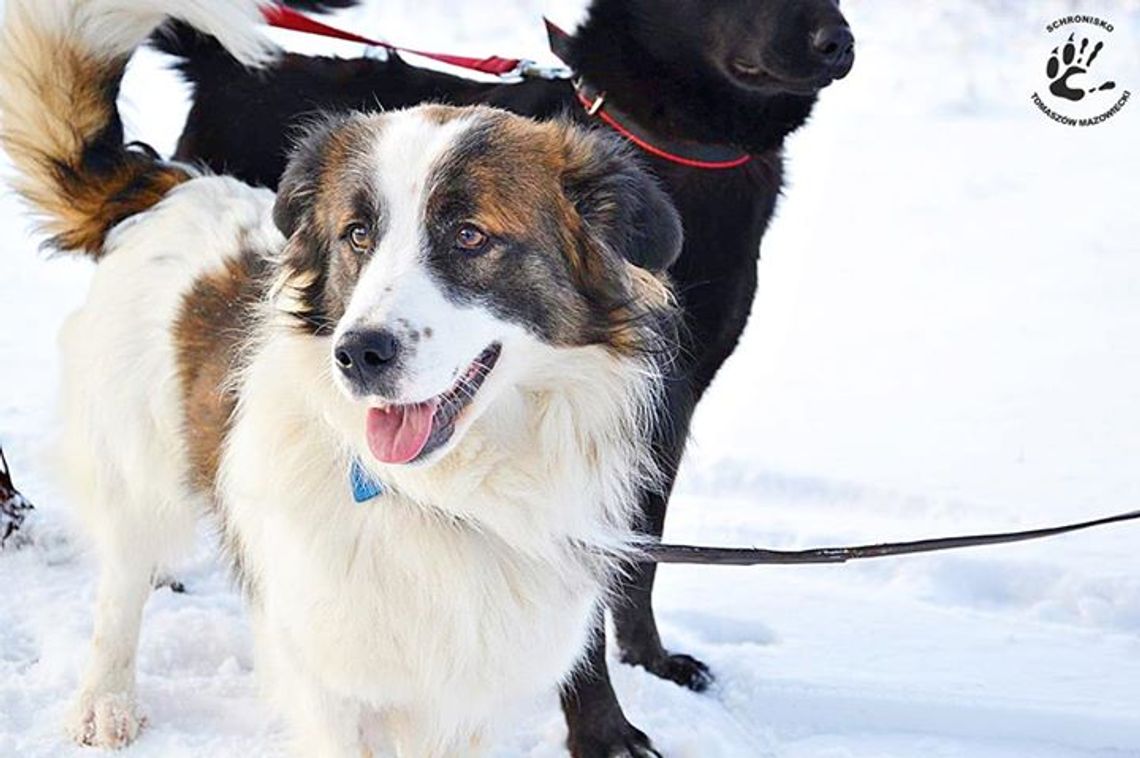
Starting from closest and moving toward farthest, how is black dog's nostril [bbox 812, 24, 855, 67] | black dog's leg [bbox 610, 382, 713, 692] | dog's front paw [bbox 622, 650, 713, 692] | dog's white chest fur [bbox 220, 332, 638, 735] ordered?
dog's white chest fur [bbox 220, 332, 638, 735]
black dog's nostril [bbox 812, 24, 855, 67]
black dog's leg [bbox 610, 382, 713, 692]
dog's front paw [bbox 622, 650, 713, 692]

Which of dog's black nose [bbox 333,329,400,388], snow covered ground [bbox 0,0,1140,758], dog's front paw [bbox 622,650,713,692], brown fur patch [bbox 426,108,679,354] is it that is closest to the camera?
dog's black nose [bbox 333,329,400,388]

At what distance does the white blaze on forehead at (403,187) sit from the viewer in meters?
2.38

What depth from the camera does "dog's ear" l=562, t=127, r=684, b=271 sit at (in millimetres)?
2582

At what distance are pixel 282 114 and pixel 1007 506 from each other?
117 inches

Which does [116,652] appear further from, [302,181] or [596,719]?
[302,181]

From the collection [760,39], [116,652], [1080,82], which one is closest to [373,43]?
[760,39]

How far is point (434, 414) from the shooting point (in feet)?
7.85

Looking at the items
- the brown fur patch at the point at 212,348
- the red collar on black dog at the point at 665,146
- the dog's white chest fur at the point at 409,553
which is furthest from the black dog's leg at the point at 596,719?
the red collar on black dog at the point at 665,146

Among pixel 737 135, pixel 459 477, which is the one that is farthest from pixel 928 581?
pixel 459 477

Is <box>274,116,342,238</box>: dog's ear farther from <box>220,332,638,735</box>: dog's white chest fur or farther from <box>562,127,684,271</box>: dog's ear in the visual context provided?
<box>562,127,684,271</box>: dog's ear

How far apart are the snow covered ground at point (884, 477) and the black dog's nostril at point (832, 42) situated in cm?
168

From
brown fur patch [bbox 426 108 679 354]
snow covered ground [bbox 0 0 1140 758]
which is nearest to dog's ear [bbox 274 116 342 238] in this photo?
brown fur patch [bbox 426 108 679 354]

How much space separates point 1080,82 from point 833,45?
731cm

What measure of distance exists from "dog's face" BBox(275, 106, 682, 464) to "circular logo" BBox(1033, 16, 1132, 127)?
760 cm
